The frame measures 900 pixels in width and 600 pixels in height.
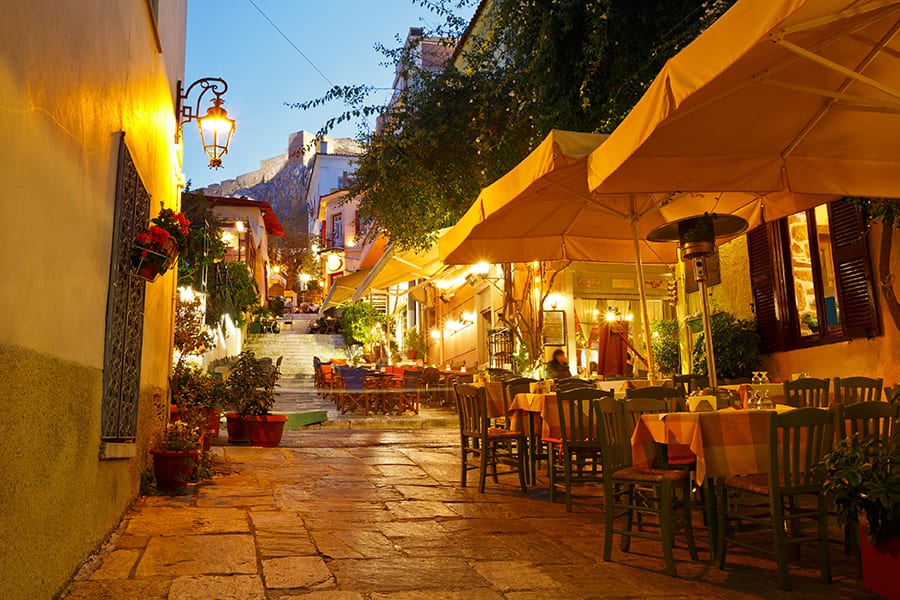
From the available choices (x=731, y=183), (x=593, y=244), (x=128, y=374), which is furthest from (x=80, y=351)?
(x=593, y=244)

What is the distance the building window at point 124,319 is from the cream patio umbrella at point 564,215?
3084 mm

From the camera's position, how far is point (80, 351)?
12.5 feet

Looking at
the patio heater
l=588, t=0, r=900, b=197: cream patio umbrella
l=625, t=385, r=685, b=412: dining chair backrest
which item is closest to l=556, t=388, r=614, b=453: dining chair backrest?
l=625, t=385, r=685, b=412: dining chair backrest

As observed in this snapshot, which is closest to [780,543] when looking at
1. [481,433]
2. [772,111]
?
[772,111]

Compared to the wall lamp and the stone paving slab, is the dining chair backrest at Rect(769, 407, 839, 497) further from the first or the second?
the wall lamp

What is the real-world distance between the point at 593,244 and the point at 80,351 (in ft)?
19.7

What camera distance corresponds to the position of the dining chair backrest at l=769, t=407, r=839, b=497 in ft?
12.8

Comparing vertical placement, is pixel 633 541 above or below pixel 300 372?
below

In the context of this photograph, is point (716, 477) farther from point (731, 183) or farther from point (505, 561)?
point (731, 183)

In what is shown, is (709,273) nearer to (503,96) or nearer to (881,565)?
(881,565)

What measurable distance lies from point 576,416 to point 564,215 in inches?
101

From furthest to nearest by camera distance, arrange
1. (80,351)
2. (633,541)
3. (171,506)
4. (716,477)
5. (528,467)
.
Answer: (528,467) → (171,506) → (633,541) → (716,477) → (80,351)

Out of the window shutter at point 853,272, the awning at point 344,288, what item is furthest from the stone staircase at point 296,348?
the window shutter at point 853,272

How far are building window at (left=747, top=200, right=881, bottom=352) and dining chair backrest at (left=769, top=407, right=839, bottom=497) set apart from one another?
4.30 metres
